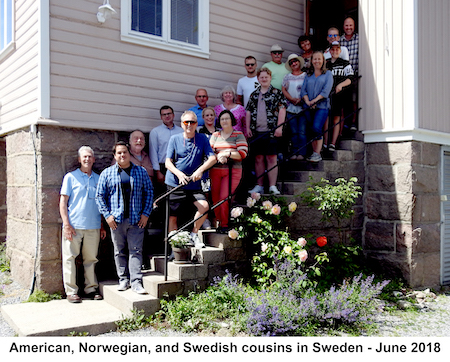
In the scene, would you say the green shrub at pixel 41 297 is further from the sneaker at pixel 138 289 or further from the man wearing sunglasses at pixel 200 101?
the man wearing sunglasses at pixel 200 101

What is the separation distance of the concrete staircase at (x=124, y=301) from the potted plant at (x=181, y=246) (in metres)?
0.08

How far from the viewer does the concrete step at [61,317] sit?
4180 mm

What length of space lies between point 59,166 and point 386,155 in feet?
14.8

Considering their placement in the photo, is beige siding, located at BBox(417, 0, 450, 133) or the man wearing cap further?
the man wearing cap

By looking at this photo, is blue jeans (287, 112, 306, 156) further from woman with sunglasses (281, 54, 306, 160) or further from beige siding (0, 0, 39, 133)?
beige siding (0, 0, 39, 133)

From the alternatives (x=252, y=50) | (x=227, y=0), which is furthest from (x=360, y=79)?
(x=227, y=0)

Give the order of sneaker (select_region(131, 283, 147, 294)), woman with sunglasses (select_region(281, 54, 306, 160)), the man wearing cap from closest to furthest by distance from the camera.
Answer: sneaker (select_region(131, 283, 147, 294)) → woman with sunglasses (select_region(281, 54, 306, 160)) → the man wearing cap

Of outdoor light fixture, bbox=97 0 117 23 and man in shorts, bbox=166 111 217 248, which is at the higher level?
outdoor light fixture, bbox=97 0 117 23

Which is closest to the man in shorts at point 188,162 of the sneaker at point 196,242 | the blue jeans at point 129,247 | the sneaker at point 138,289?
the sneaker at point 196,242

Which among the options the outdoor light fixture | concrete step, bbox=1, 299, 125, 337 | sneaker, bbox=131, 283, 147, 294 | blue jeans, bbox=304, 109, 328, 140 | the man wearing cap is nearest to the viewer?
concrete step, bbox=1, 299, 125, 337

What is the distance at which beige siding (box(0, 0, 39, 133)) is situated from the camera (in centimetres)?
564

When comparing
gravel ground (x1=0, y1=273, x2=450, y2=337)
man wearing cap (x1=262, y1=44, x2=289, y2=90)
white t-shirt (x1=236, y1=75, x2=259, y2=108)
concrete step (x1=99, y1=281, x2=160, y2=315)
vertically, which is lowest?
gravel ground (x1=0, y1=273, x2=450, y2=337)

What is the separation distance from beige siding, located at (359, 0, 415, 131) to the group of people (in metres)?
0.88

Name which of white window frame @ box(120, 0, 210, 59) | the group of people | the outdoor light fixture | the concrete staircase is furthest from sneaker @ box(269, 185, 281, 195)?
the outdoor light fixture
